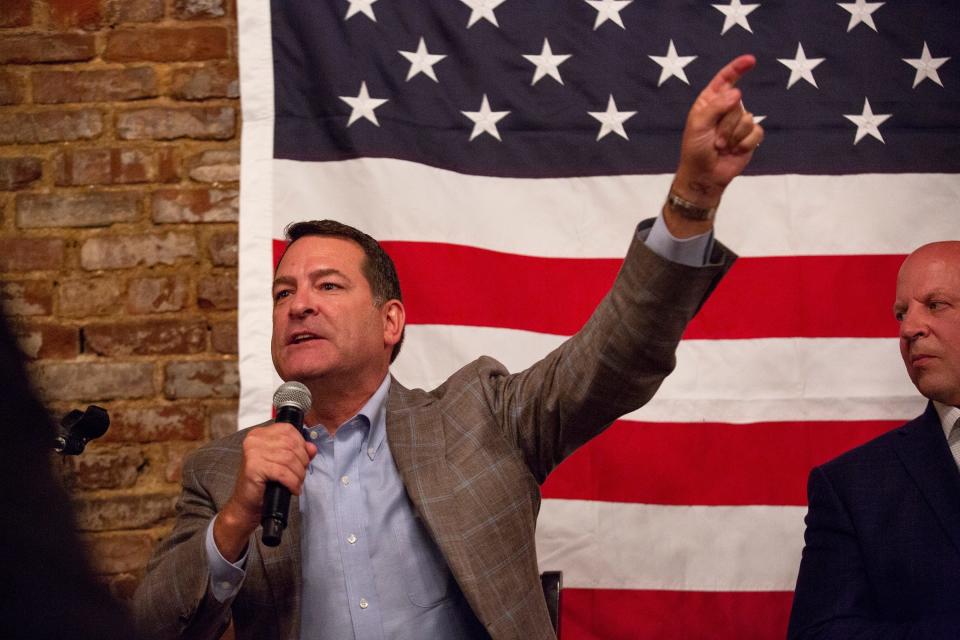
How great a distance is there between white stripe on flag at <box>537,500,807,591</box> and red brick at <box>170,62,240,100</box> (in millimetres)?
1276

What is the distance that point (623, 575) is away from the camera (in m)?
2.23

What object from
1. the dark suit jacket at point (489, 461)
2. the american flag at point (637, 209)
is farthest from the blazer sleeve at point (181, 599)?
the american flag at point (637, 209)

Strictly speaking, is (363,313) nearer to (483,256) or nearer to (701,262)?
(483,256)

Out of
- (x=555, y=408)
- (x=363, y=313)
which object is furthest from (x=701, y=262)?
(x=363, y=313)

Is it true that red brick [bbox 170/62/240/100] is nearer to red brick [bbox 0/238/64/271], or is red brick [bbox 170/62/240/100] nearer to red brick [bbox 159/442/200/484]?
red brick [bbox 0/238/64/271]

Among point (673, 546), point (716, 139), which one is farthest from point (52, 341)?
point (716, 139)

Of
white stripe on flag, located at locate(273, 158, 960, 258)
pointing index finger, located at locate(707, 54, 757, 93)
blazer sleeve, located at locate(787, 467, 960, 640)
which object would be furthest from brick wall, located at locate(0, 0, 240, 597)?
pointing index finger, located at locate(707, 54, 757, 93)

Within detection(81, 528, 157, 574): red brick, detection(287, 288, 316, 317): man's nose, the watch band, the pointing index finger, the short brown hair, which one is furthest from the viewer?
detection(81, 528, 157, 574): red brick

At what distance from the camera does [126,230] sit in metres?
2.41

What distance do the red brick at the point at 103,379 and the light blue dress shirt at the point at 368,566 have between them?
846 millimetres

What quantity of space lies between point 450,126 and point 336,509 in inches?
41.1

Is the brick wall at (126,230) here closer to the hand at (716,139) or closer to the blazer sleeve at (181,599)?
the blazer sleeve at (181,599)

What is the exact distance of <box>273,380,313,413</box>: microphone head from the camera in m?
1.46

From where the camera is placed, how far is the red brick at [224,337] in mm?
2375
